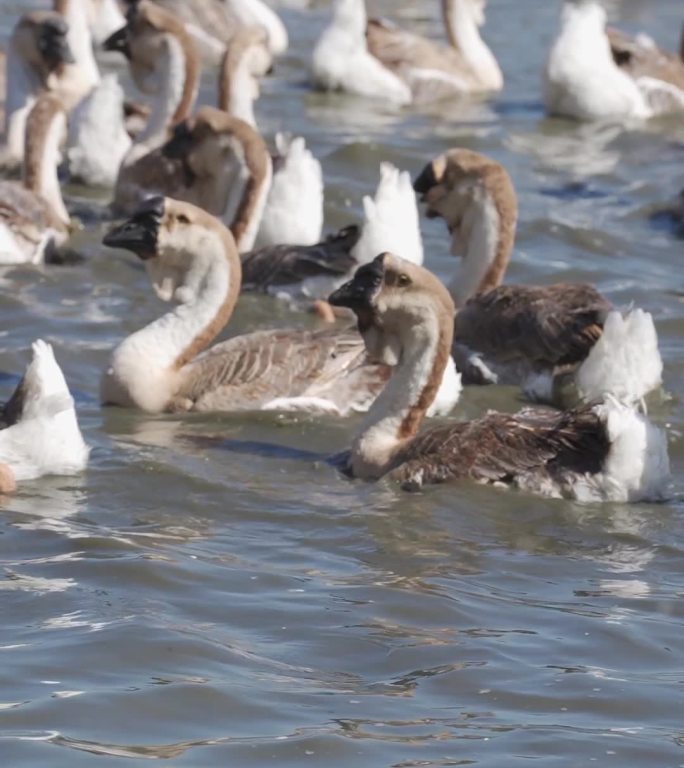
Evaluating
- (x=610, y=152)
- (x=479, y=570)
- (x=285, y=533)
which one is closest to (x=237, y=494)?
(x=285, y=533)

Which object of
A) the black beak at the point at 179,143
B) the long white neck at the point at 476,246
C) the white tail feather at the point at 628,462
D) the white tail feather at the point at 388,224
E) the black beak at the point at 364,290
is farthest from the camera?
the black beak at the point at 179,143

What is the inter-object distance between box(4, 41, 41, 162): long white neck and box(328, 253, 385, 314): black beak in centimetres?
666

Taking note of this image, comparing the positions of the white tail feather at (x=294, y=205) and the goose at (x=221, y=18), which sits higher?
the goose at (x=221, y=18)

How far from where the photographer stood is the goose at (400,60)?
61.5ft

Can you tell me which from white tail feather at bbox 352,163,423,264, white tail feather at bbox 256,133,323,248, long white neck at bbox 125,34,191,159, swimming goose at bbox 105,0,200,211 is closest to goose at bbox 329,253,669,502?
white tail feather at bbox 352,163,423,264

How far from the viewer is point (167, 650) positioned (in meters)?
6.59

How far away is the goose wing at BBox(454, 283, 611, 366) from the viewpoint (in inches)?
404

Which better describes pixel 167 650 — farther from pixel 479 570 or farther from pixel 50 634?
pixel 479 570

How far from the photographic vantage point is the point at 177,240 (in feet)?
33.3

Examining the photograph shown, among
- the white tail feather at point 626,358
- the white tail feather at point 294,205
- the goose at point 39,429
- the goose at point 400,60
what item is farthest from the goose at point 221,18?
the goose at point 39,429

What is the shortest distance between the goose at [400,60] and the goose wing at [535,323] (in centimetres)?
815

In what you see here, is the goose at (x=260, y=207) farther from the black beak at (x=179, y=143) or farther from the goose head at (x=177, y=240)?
the goose head at (x=177, y=240)

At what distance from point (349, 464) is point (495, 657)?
243cm

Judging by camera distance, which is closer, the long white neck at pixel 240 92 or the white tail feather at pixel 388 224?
the white tail feather at pixel 388 224
